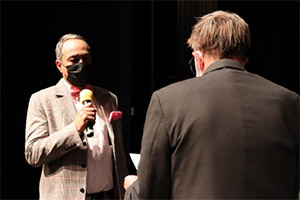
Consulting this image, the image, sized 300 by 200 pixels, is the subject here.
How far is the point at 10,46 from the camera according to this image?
418 cm

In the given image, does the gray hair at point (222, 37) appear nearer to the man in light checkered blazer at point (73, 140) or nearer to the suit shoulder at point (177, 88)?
the suit shoulder at point (177, 88)

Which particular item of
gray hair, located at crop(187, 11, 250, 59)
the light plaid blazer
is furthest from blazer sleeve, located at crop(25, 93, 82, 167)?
gray hair, located at crop(187, 11, 250, 59)

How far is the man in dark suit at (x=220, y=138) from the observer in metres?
1.39

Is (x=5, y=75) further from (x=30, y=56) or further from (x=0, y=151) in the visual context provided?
(x=0, y=151)

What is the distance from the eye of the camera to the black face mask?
2439mm

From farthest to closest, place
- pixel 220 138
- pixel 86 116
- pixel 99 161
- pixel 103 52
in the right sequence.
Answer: pixel 103 52 → pixel 99 161 → pixel 86 116 → pixel 220 138

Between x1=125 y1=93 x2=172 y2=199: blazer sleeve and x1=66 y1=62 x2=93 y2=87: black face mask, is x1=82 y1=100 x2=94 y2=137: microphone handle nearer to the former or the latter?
x1=66 y1=62 x2=93 y2=87: black face mask

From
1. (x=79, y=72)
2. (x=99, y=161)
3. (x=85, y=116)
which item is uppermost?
(x=79, y=72)

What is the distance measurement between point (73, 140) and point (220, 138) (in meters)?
1.07

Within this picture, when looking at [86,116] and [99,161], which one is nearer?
[86,116]

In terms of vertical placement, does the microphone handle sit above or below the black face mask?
below

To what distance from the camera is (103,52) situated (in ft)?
14.3

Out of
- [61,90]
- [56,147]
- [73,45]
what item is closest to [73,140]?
[56,147]

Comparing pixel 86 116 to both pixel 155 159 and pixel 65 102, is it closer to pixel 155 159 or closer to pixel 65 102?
pixel 65 102
